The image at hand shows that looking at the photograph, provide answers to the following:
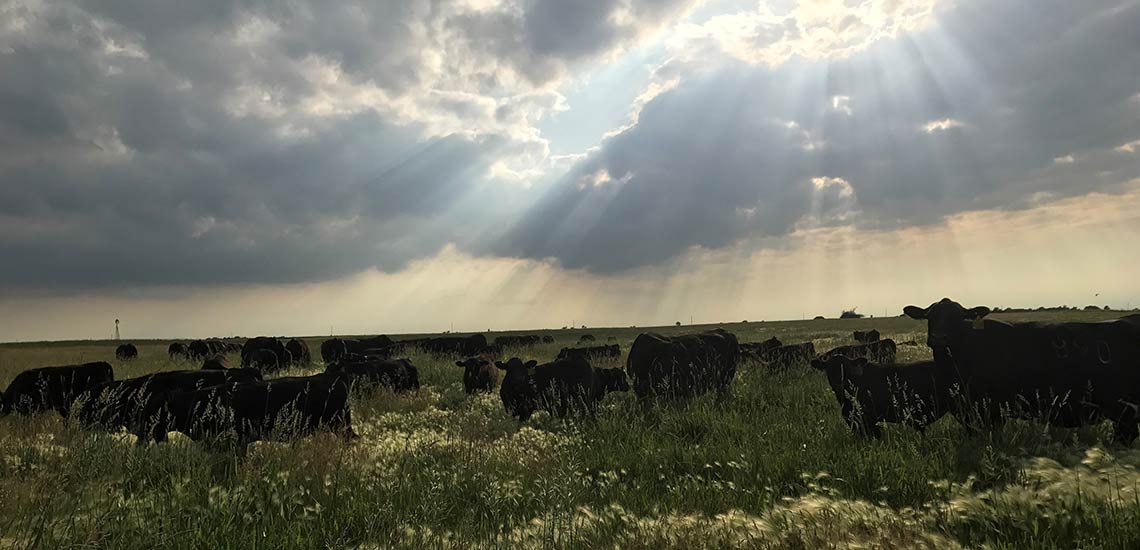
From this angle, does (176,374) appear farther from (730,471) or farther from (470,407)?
(730,471)

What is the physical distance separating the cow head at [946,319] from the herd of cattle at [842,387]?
0.02 meters

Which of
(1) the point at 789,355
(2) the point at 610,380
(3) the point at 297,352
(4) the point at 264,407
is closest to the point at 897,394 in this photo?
(2) the point at 610,380

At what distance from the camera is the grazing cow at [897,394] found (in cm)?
862

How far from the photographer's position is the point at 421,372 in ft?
82.2

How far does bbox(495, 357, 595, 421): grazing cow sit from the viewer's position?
13.4 meters

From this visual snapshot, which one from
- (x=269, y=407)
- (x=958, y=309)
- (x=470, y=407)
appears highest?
(x=958, y=309)

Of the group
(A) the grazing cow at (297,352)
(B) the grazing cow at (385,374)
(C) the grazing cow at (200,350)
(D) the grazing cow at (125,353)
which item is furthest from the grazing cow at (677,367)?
(D) the grazing cow at (125,353)

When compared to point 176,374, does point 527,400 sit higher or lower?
Answer: lower

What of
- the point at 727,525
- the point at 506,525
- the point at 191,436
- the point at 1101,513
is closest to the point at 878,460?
the point at 1101,513

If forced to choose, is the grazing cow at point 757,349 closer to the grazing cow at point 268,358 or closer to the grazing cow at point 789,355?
the grazing cow at point 789,355

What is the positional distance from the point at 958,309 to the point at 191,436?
512 inches

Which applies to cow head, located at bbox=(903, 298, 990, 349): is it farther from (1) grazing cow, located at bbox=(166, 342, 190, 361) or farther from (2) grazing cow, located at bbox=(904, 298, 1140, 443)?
(1) grazing cow, located at bbox=(166, 342, 190, 361)

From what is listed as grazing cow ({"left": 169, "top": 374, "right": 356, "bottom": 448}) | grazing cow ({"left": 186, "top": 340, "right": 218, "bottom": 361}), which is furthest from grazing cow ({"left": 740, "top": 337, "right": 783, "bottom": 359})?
grazing cow ({"left": 186, "top": 340, "right": 218, "bottom": 361})

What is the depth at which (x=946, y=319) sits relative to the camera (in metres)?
9.80
